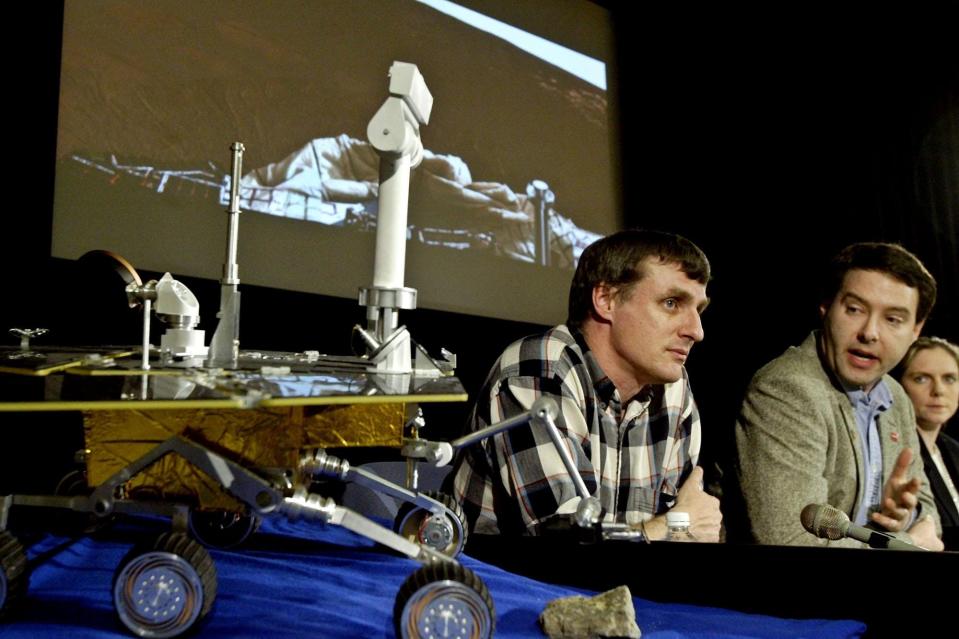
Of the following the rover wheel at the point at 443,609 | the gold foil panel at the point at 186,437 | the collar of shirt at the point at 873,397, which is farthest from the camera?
the collar of shirt at the point at 873,397

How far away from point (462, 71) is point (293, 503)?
2922 millimetres

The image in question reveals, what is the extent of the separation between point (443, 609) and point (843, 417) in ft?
5.59

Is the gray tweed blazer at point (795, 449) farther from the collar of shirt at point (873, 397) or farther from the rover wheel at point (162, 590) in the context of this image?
the rover wheel at point (162, 590)

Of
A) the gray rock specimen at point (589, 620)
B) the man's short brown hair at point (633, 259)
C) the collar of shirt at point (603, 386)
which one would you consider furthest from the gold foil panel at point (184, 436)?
the man's short brown hair at point (633, 259)

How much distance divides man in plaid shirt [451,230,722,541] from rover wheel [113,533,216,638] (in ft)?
2.72

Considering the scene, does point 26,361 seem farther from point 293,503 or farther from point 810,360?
point 810,360

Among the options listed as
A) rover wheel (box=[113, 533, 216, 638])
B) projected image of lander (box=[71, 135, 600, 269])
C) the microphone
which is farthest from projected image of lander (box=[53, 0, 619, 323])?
the microphone

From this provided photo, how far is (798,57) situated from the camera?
4.16m

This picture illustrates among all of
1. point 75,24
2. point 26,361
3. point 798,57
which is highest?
→ point 798,57

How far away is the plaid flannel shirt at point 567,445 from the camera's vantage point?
5.37ft

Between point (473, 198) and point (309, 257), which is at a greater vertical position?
point (473, 198)

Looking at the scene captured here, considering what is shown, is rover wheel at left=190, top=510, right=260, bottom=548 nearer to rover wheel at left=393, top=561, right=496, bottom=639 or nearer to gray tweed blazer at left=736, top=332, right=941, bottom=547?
rover wheel at left=393, top=561, right=496, bottom=639

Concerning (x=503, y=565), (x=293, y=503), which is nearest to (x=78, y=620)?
(x=293, y=503)

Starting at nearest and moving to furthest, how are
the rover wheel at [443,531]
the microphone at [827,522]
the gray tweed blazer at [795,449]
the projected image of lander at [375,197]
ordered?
1. the rover wheel at [443,531]
2. the microphone at [827,522]
3. the gray tweed blazer at [795,449]
4. the projected image of lander at [375,197]
